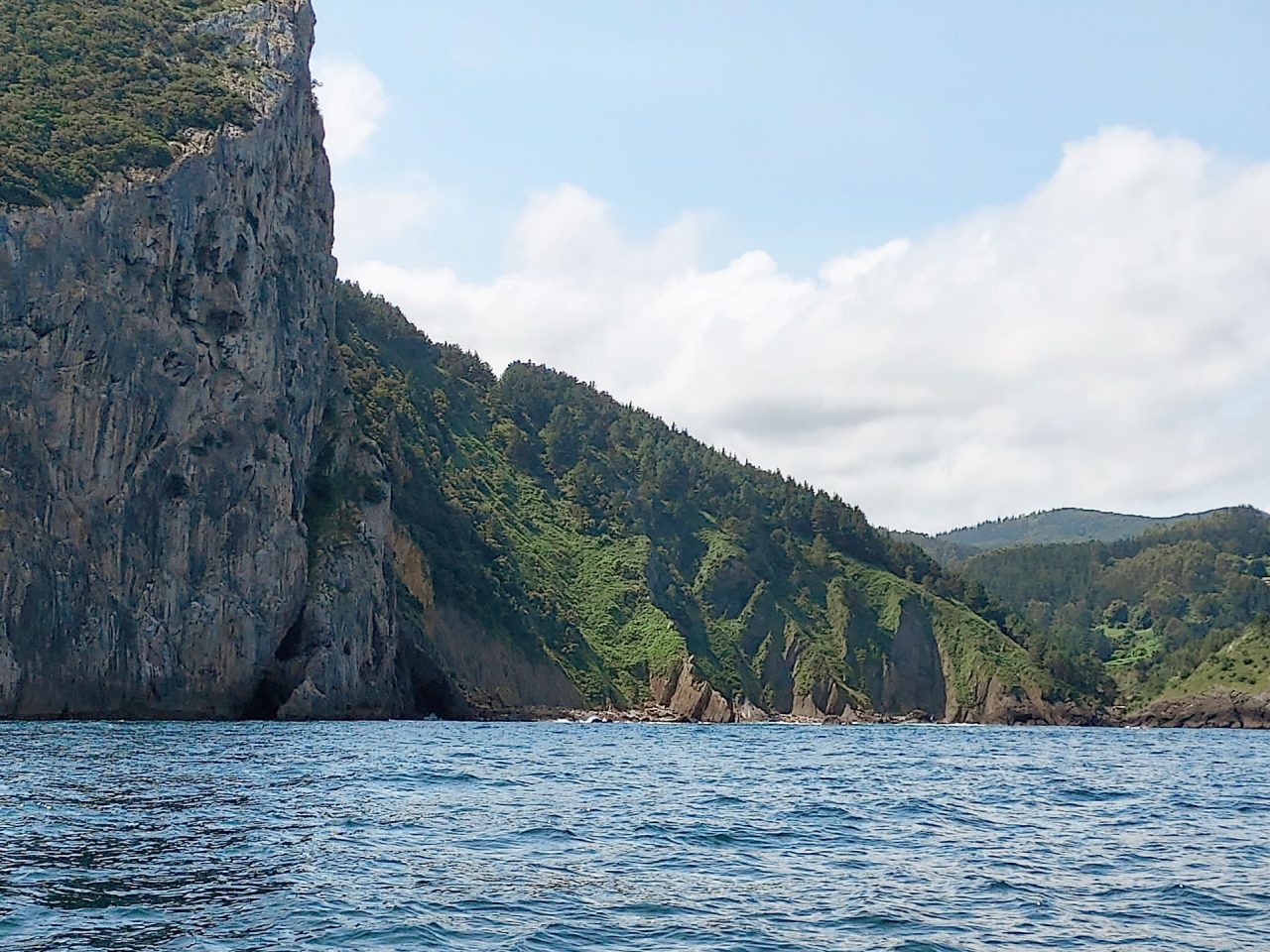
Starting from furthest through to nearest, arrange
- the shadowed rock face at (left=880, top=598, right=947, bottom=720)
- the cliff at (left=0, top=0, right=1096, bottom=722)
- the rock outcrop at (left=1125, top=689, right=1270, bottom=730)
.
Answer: the shadowed rock face at (left=880, top=598, right=947, bottom=720) → the rock outcrop at (left=1125, top=689, right=1270, bottom=730) → the cliff at (left=0, top=0, right=1096, bottom=722)

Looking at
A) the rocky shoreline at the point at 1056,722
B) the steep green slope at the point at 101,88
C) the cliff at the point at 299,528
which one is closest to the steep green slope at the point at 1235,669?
the rocky shoreline at the point at 1056,722

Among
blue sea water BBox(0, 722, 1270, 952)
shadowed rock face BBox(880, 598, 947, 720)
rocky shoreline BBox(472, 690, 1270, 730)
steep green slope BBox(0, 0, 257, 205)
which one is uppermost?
steep green slope BBox(0, 0, 257, 205)

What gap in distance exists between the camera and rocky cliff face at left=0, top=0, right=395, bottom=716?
253ft

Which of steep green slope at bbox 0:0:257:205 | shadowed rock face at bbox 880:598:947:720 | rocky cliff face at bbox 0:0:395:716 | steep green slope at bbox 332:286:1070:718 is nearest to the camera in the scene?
rocky cliff face at bbox 0:0:395:716

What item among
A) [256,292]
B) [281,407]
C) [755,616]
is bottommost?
[755,616]

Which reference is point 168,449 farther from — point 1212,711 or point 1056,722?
point 1212,711

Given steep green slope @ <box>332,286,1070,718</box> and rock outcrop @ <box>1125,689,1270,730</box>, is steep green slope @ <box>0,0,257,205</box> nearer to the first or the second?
steep green slope @ <box>332,286,1070,718</box>

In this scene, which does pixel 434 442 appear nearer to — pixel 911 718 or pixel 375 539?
pixel 375 539

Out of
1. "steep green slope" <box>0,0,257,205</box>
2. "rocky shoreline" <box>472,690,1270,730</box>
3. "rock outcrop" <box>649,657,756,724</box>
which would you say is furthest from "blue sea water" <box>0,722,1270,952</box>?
"rock outcrop" <box>649,657,756,724</box>

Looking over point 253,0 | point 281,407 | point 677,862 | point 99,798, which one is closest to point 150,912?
point 677,862

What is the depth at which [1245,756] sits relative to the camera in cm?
6988

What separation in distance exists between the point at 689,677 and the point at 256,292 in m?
64.1

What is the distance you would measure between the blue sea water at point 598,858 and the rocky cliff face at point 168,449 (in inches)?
1309

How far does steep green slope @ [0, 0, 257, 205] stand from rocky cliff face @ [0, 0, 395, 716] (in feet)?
7.05
